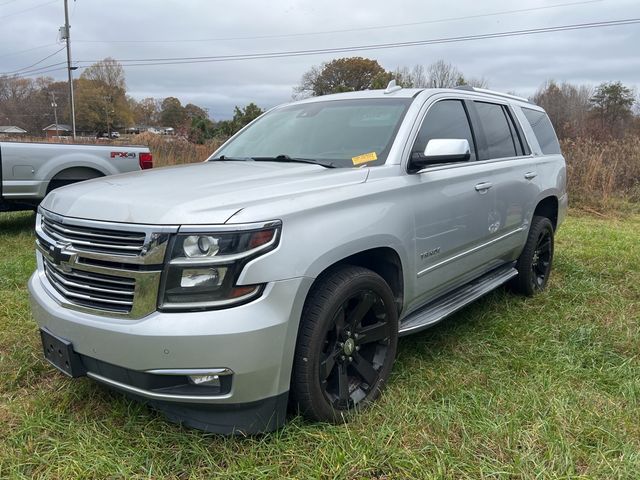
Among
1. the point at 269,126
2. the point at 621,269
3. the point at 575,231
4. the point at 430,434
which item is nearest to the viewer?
the point at 430,434

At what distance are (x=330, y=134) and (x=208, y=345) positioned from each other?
1.89m

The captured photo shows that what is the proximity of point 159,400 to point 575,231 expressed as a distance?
766 centimetres

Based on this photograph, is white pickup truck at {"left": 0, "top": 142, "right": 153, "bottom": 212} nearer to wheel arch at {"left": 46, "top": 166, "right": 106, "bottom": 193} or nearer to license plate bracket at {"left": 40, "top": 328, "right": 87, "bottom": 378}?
wheel arch at {"left": 46, "top": 166, "right": 106, "bottom": 193}

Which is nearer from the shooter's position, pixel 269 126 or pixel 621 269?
pixel 269 126

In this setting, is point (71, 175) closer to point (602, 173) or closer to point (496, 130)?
point (496, 130)

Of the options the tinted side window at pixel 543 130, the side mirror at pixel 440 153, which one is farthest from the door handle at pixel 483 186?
the tinted side window at pixel 543 130

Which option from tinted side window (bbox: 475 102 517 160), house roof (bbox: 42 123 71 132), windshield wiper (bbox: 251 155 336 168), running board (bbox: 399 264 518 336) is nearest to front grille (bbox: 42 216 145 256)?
windshield wiper (bbox: 251 155 336 168)

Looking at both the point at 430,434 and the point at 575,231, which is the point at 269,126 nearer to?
the point at 430,434

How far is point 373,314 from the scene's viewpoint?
2822mm

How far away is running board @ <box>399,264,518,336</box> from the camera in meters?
3.12

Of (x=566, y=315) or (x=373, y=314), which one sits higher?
(x=373, y=314)

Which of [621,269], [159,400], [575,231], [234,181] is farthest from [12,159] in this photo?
[575,231]

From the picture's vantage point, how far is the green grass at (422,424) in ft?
7.50

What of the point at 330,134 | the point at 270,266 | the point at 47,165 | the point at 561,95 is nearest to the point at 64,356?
the point at 270,266
